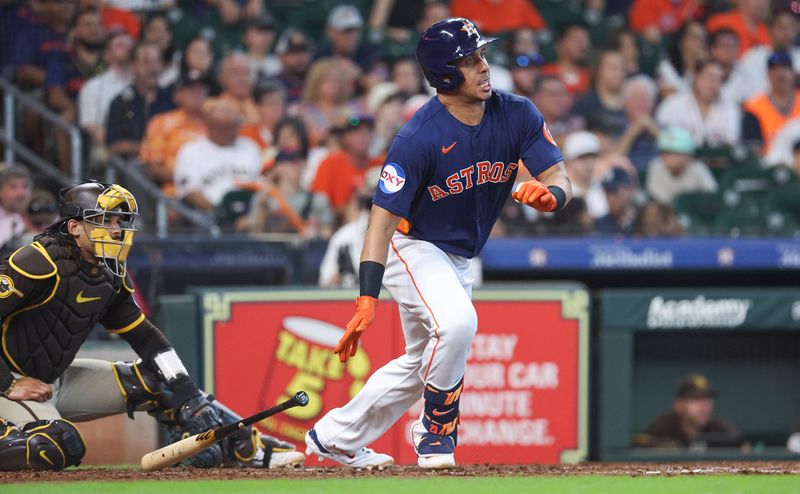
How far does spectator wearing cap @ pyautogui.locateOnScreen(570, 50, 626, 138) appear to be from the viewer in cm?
1006

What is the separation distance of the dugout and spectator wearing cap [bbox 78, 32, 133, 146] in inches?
145

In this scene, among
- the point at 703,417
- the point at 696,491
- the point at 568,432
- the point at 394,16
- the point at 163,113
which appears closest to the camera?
the point at 696,491

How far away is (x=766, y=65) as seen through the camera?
11.1m

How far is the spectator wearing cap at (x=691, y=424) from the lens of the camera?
811 cm

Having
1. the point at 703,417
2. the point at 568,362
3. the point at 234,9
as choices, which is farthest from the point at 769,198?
the point at 234,9

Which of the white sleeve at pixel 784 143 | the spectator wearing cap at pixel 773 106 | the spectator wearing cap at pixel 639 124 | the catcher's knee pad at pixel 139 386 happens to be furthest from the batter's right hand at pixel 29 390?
the spectator wearing cap at pixel 773 106

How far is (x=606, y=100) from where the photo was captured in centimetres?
1041

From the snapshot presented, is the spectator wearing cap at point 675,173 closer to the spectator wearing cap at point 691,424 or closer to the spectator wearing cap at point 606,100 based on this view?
the spectator wearing cap at point 606,100

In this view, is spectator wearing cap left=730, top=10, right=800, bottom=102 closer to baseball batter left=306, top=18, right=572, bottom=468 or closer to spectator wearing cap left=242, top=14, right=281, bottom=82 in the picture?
spectator wearing cap left=242, top=14, right=281, bottom=82

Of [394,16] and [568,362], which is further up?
[394,16]

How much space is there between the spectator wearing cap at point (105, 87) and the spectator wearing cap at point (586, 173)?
3.33 meters

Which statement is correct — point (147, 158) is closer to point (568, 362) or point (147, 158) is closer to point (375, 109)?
point (375, 109)

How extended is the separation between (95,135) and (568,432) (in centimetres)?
380

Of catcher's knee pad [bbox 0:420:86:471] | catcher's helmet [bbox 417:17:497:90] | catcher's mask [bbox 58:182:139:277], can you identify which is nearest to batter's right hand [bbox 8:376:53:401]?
catcher's knee pad [bbox 0:420:86:471]
